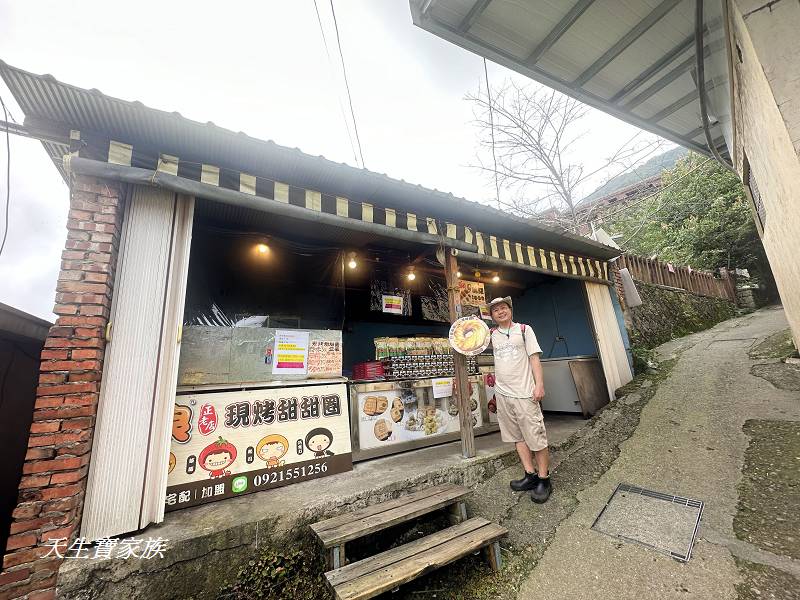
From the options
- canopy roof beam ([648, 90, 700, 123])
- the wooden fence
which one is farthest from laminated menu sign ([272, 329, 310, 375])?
the wooden fence

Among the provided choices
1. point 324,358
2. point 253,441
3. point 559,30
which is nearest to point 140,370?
point 253,441

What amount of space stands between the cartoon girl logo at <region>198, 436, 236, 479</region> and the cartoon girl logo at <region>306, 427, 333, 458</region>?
837 millimetres

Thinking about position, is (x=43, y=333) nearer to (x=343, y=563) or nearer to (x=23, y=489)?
(x=23, y=489)

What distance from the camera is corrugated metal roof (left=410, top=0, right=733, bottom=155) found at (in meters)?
2.91

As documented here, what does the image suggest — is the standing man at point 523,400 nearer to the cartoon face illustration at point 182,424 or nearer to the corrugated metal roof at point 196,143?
the corrugated metal roof at point 196,143

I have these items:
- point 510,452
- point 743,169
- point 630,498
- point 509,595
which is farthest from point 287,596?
point 743,169

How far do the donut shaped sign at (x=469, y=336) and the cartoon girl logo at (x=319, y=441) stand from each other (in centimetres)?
201

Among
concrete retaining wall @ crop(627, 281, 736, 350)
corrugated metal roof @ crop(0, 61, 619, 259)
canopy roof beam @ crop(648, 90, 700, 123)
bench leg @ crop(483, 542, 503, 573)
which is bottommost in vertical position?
bench leg @ crop(483, 542, 503, 573)

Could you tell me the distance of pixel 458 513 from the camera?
10.7ft

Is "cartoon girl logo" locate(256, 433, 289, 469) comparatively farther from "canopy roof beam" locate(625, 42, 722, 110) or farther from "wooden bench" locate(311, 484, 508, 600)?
"canopy roof beam" locate(625, 42, 722, 110)

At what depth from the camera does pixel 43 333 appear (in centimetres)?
376

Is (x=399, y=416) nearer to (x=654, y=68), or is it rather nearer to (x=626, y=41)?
(x=626, y=41)

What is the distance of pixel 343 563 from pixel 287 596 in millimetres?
531

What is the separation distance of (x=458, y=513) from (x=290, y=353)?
107 inches
